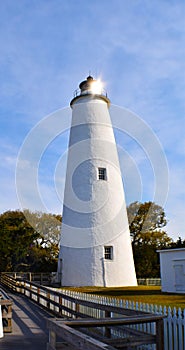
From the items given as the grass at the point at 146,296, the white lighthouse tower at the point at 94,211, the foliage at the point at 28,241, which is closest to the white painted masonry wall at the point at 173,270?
the grass at the point at 146,296

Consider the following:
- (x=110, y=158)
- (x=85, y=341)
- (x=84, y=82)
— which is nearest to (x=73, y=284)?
(x=110, y=158)

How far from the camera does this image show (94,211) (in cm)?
2273

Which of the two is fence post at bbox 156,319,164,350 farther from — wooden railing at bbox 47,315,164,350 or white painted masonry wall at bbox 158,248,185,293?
white painted masonry wall at bbox 158,248,185,293

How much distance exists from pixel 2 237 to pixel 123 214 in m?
15.0

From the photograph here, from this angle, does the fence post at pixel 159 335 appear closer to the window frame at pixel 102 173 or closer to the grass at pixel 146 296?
the grass at pixel 146 296

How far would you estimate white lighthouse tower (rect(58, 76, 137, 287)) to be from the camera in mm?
22281

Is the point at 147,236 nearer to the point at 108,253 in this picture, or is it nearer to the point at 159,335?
the point at 108,253

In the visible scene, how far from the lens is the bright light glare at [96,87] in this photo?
25700mm

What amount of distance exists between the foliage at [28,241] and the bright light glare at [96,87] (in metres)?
16.3

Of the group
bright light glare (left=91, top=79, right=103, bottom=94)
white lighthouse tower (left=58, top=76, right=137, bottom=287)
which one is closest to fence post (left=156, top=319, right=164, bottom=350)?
white lighthouse tower (left=58, top=76, right=137, bottom=287)

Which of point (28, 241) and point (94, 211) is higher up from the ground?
point (94, 211)

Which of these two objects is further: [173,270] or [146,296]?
[173,270]

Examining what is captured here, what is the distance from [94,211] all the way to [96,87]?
8883 mm

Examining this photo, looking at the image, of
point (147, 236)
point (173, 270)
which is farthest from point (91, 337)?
point (147, 236)
